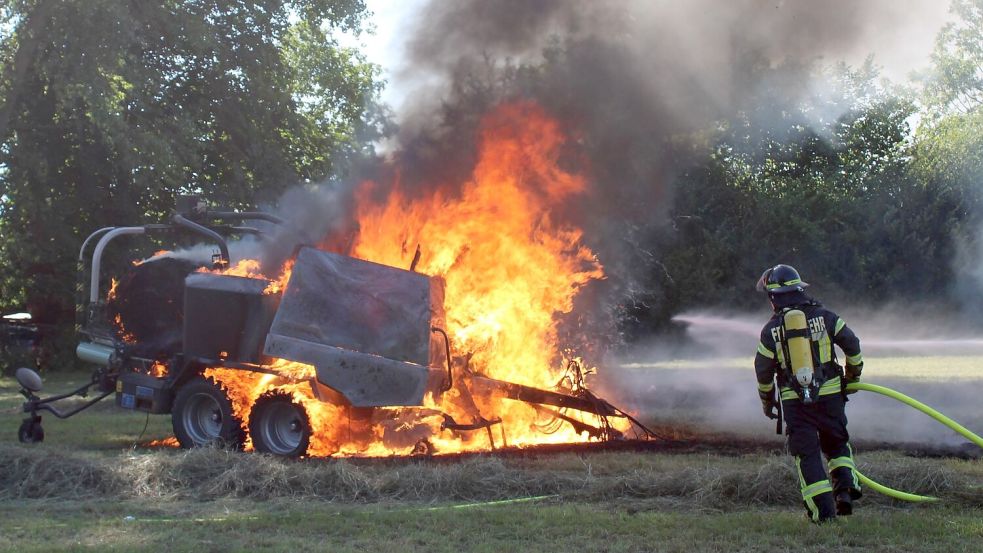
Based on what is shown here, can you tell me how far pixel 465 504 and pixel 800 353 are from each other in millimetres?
2943

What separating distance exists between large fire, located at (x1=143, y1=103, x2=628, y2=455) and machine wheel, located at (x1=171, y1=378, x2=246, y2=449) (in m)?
0.14

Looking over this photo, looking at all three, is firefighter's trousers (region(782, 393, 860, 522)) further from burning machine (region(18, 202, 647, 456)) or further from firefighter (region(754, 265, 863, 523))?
burning machine (region(18, 202, 647, 456))

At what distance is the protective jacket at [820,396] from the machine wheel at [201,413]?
6001 millimetres

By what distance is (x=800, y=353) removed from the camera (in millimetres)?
7320

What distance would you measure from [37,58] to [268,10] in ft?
20.7

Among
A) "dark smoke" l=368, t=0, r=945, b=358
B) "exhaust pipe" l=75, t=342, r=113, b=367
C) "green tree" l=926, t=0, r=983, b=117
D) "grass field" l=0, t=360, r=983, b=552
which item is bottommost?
"grass field" l=0, t=360, r=983, b=552

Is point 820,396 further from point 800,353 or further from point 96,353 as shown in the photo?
point 96,353

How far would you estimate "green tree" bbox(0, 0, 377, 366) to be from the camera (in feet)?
80.2

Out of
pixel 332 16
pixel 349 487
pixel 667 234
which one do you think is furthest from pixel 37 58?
pixel 349 487

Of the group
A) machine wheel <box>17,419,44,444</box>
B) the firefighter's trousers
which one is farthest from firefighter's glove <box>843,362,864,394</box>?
machine wheel <box>17,419,44,444</box>

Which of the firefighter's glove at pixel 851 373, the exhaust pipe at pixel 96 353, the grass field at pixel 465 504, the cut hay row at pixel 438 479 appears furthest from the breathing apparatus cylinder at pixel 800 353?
the exhaust pipe at pixel 96 353

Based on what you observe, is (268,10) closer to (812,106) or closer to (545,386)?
(812,106)

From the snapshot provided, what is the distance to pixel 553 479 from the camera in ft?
28.5

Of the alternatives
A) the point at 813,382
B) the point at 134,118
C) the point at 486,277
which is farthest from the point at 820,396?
the point at 134,118
